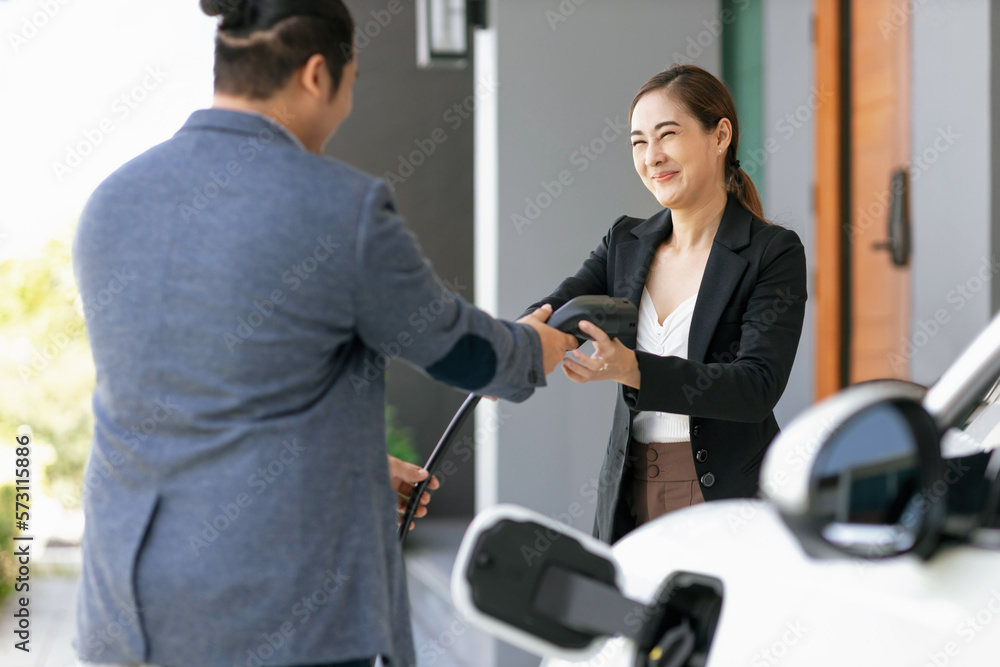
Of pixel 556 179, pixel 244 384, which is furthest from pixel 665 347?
pixel 556 179

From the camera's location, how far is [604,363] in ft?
5.14

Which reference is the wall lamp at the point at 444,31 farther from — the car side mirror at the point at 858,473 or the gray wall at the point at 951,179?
the car side mirror at the point at 858,473

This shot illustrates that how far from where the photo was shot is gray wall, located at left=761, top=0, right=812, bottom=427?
4250 millimetres

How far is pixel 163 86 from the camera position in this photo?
18.9 ft

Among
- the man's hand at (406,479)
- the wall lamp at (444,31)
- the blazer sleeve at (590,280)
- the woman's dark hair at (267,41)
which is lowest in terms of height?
the man's hand at (406,479)

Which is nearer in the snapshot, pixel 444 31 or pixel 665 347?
pixel 665 347

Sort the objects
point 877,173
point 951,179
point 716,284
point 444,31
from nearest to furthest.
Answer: point 716,284 < point 951,179 < point 444,31 < point 877,173

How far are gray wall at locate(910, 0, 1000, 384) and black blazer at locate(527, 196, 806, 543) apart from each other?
182cm

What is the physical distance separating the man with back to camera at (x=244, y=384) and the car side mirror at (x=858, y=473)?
52 centimetres

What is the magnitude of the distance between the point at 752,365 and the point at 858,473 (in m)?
0.94

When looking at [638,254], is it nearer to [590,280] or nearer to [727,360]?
[590,280]

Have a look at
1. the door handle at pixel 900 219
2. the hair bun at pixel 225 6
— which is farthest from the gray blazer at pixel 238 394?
the door handle at pixel 900 219

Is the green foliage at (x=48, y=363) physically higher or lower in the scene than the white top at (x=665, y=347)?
lower

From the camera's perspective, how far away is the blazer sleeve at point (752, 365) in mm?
1584
